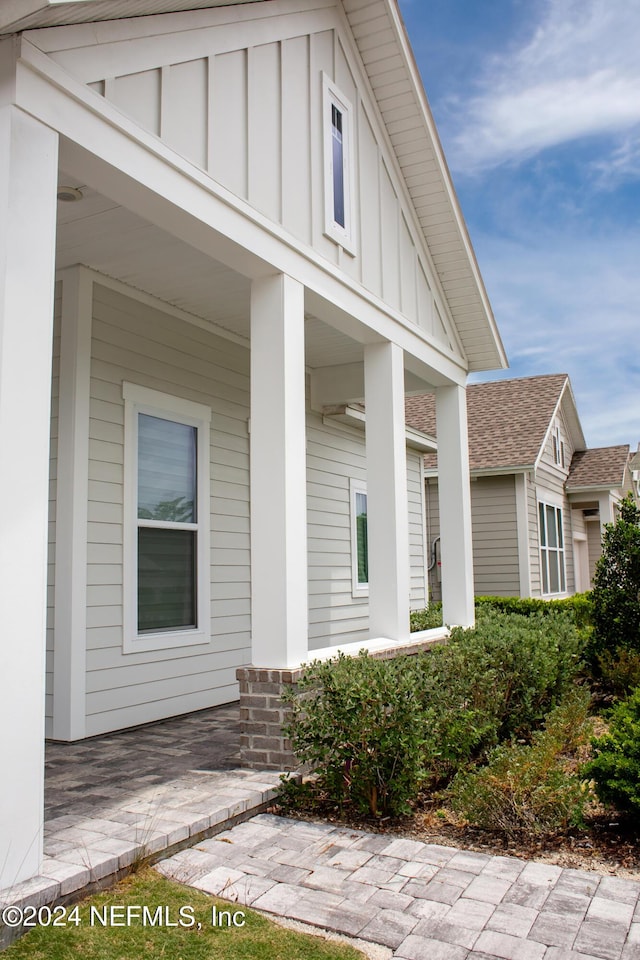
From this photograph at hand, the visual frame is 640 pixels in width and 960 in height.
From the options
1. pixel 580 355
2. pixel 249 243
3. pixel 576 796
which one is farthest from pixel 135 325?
pixel 580 355

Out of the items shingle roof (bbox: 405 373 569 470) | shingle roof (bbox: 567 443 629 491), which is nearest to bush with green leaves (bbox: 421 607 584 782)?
shingle roof (bbox: 405 373 569 470)

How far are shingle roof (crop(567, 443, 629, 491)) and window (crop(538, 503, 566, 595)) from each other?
1.45 metres

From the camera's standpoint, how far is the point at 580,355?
69062mm

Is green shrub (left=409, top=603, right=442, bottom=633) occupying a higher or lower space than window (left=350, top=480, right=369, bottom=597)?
lower

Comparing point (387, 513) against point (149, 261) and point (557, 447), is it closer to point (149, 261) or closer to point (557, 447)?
point (149, 261)

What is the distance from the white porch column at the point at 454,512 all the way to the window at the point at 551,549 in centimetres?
871

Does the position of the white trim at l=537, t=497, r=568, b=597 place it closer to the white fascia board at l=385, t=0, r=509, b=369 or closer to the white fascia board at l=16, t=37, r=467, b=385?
the white fascia board at l=385, t=0, r=509, b=369

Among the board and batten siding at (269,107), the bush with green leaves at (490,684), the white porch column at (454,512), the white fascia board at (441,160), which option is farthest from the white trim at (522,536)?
the board and batten siding at (269,107)

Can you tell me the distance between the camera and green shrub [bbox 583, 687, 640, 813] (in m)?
4.17

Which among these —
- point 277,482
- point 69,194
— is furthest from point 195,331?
point 277,482

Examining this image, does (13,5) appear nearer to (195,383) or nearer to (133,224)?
(133,224)

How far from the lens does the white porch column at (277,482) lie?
521 centimetres

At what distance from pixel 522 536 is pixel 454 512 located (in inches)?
284

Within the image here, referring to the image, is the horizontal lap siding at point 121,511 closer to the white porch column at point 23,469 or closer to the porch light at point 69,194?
the porch light at point 69,194
